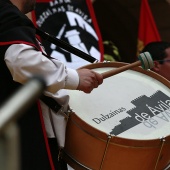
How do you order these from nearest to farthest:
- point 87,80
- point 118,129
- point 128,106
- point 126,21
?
point 87,80
point 118,129
point 128,106
point 126,21

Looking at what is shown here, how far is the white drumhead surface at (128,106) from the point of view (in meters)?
2.23

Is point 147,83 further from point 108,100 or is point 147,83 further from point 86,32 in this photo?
point 86,32

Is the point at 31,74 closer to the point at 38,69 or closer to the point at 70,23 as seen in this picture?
the point at 38,69

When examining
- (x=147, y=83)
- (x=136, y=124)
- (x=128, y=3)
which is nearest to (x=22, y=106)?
(x=136, y=124)

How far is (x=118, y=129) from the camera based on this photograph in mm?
2205

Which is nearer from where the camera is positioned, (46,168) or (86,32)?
(46,168)

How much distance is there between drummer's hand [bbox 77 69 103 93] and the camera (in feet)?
6.74

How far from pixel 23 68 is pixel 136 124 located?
769 mm

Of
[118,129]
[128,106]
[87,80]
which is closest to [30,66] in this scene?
[87,80]

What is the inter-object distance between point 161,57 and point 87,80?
181 cm

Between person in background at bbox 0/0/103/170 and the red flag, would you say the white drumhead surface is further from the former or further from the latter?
the red flag

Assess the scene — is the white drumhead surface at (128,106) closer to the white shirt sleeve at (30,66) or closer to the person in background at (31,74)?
the person in background at (31,74)

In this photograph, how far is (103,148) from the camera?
214cm

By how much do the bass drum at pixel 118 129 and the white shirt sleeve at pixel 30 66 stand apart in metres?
0.29
